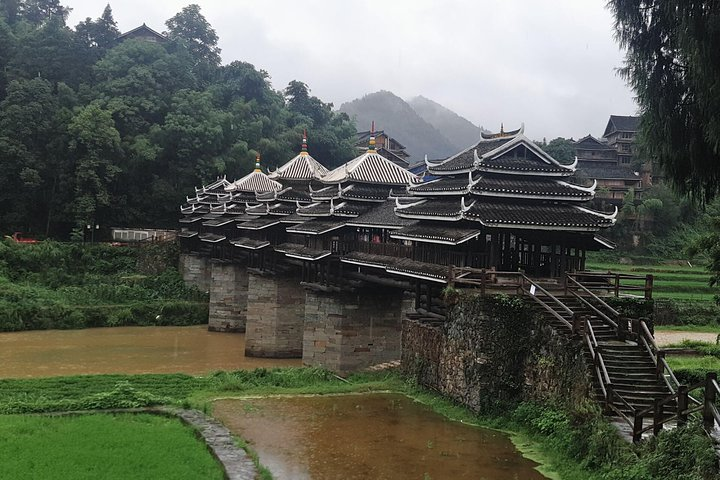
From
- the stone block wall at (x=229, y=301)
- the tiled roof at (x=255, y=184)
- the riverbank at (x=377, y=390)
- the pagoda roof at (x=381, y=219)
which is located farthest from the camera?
the tiled roof at (x=255, y=184)

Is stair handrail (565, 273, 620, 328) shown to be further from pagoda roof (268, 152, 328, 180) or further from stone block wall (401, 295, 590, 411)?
pagoda roof (268, 152, 328, 180)

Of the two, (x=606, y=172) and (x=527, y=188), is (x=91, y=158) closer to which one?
(x=527, y=188)

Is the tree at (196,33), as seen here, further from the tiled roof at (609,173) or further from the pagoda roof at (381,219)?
the pagoda roof at (381,219)

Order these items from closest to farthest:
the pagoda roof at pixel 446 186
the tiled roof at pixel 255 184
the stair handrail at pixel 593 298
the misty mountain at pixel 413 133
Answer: the stair handrail at pixel 593 298 < the pagoda roof at pixel 446 186 < the tiled roof at pixel 255 184 < the misty mountain at pixel 413 133

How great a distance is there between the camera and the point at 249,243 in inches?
1555

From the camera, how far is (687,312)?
4219cm

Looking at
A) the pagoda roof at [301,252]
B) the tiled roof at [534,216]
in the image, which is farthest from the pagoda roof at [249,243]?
the tiled roof at [534,216]

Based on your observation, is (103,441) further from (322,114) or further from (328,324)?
(322,114)

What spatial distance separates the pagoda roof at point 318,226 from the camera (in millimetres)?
29594

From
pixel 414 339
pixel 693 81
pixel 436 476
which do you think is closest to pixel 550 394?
pixel 436 476

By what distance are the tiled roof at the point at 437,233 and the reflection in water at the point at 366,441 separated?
16.8ft

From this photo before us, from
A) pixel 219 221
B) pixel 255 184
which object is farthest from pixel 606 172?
pixel 219 221

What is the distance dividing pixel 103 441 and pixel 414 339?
432 inches

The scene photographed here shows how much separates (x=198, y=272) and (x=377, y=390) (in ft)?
107
